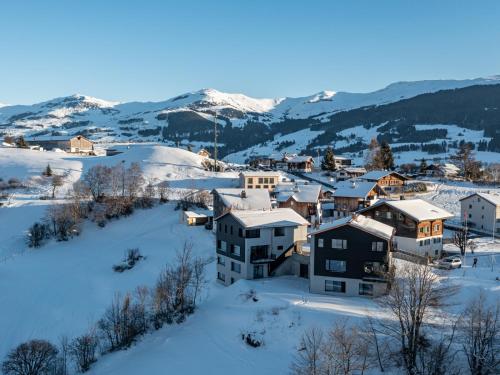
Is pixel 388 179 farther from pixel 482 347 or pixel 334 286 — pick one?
pixel 482 347

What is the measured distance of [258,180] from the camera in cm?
7706

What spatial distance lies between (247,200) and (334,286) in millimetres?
20925

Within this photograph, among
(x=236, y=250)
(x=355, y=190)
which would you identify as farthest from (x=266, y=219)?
(x=355, y=190)

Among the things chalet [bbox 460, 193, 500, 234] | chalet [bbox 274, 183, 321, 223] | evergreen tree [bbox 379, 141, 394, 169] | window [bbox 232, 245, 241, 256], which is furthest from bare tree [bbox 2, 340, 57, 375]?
evergreen tree [bbox 379, 141, 394, 169]

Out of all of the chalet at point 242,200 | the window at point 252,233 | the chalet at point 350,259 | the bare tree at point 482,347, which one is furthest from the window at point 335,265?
the chalet at point 242,200

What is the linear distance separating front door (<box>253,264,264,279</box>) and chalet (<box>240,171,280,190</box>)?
3874 cm

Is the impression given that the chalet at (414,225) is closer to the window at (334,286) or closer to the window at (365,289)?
the window at (365,289)

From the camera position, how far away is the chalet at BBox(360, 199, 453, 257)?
144 feet

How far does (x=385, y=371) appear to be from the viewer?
23641mm

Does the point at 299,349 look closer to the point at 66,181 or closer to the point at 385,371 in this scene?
the point at 385,371

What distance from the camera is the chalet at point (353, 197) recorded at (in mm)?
60969

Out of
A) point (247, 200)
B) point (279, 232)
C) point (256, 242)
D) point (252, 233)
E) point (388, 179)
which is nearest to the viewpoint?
point (252, 233)

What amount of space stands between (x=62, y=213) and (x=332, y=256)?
1589 inches

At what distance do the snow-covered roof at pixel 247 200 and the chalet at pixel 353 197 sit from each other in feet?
44.9
